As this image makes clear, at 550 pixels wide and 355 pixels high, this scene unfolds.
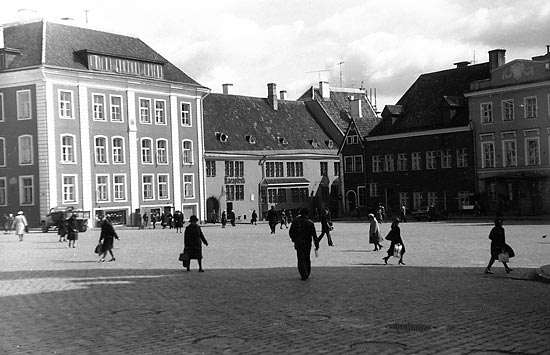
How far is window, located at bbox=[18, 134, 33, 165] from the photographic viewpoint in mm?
53656

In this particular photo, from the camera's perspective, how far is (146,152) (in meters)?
63.0

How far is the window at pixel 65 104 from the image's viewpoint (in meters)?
55.2

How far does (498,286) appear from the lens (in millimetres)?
16156

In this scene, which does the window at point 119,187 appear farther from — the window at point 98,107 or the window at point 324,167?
the window at point 324,167

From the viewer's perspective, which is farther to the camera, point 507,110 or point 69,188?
point 507,110

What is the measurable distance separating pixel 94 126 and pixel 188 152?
1111 cm

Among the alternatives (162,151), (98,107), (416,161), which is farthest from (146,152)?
(416,161)

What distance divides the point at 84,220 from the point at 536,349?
4340 centimetres

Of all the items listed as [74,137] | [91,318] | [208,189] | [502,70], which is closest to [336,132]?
[208,189]

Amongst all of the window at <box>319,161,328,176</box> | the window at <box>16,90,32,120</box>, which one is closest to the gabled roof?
the window at <box>16,90,32,120</box>

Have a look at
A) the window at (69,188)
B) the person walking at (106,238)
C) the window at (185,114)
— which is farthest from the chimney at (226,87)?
the person walking at (106,238)

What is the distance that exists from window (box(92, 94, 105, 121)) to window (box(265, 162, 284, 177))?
20987 millimetres

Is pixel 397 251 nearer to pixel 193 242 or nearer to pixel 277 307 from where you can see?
pixel 193 242

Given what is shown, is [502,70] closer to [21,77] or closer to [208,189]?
[208,189]
